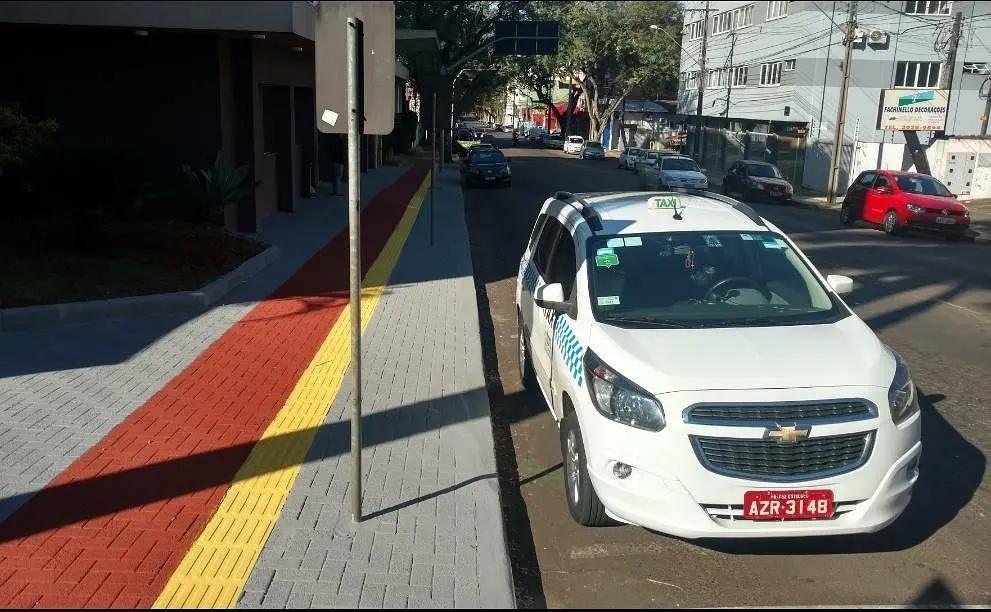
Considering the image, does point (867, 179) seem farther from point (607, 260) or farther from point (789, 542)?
point (789, 542)

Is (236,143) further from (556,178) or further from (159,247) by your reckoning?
(556,178)

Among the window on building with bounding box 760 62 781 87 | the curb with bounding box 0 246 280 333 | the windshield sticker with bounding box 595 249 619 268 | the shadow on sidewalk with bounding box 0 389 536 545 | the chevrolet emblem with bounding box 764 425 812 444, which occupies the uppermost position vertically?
the window on building with bounding box 760 62 781 87

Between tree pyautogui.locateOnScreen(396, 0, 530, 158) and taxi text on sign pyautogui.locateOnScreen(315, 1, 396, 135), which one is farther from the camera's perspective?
tree pyautogui.locateOnScreen(396, 0, 530, 158)

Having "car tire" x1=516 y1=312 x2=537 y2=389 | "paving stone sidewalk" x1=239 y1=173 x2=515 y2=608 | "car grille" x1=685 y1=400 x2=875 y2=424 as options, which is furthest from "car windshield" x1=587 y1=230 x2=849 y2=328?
"car tire" x1=516 y1=312 x2=537 y2=389

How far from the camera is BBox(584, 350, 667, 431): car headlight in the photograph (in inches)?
187

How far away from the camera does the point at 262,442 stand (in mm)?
6531

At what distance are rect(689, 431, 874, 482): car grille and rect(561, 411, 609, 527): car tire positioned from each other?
769 millimetres

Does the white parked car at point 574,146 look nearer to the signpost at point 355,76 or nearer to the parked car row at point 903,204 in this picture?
the parked car row at point 903,204

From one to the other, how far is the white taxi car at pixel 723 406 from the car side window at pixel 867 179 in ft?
64.9

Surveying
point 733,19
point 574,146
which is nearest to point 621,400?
point 733,19

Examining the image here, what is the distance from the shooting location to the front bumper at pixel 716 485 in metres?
4.63

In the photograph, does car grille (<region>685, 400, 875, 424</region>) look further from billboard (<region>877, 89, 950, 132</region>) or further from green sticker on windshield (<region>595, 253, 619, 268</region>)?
billboard (<region>877, 89, 950, 132</region>)

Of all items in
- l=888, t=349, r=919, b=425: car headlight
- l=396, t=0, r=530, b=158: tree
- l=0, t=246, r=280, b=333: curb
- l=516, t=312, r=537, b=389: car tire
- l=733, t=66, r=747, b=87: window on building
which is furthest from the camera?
l=396, t=0, r=530, b=158: tree

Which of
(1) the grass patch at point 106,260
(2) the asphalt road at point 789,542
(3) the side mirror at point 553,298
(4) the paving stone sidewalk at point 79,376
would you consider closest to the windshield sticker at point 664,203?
(3) the side mirror at point 553,298
